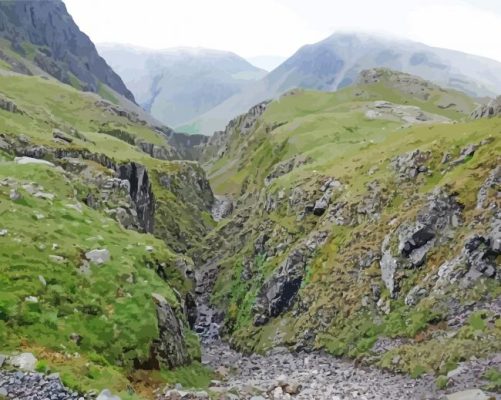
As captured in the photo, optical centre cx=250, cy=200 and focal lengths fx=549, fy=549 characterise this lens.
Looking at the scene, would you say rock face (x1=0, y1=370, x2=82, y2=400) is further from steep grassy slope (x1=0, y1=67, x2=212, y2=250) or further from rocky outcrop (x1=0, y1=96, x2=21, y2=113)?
rocky outcrop (x1=0, y1=96, x2=21, y2=113)

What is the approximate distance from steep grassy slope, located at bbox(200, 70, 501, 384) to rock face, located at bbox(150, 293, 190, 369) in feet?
52.5

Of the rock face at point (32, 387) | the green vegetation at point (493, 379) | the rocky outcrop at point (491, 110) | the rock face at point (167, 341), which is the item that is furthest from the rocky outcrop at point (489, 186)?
the rock face at point (32, 387)

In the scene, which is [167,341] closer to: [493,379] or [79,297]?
[79,297]

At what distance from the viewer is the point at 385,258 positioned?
5497 centimetres

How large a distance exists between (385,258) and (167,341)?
26.2 meters

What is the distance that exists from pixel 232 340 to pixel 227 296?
12.5m

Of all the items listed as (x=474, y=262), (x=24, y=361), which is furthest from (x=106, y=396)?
(x=474, y=262)

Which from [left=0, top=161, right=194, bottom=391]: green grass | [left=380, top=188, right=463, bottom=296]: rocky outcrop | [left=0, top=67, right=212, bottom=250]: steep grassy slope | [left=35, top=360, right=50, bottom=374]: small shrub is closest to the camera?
[left=35, top=360, right=50, bottom=374]: small shrub

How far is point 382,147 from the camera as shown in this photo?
80062 millimetres

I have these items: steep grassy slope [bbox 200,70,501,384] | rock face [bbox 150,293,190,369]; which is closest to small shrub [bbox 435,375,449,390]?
steep grassy slope [bbox 200,70,501,384]

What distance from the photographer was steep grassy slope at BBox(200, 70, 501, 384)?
44688mm

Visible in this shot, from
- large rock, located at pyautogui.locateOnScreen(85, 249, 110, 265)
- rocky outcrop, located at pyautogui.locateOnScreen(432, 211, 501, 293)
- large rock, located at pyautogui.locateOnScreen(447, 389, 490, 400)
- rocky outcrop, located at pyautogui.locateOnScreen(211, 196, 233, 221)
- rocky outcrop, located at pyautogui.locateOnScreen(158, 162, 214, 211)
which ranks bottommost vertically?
rocky outcrop, located at pyautogui.locateOnScreen(211, 196, 233, 221)

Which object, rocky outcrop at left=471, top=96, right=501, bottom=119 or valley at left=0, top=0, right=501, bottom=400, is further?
rocky outcrop at left=471, top=96, right=501, bottom=119

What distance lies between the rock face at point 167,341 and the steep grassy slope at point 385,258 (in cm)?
1600
